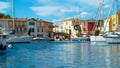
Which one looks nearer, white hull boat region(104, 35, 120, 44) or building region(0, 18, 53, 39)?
white hull boat region(104, 35, 120, 44)

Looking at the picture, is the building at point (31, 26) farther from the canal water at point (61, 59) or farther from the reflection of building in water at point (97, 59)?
A: the reflection of building in water at point (97, 59)

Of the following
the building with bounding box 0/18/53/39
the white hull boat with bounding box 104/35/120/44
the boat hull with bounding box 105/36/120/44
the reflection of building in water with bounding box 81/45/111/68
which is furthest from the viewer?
the building with bounding box 0/18/53/39

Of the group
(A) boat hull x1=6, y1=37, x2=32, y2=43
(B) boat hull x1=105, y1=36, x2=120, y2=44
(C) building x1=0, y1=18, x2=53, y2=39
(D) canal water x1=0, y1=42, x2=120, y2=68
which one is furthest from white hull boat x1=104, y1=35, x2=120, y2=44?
(C) building x1=0, y1=18, x2=53, y2=39

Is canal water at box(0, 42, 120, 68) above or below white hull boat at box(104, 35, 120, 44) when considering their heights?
below

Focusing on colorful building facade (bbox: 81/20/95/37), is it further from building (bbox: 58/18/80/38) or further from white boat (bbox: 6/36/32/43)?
white boat (bbox: 6/36/32/43)

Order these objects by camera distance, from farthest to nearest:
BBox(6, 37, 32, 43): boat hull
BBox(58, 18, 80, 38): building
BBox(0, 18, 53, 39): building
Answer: BBox(58, 18, 80, 38): building
BBox(0, 18, 53, 39): building
BBox(6, 37, 32, 43): boat hull

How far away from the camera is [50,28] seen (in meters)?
155

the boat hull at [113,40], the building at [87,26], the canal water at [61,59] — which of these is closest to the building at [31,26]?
the building at [87,26]

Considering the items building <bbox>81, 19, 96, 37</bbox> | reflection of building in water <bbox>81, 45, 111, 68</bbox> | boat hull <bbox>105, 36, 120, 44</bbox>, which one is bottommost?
reflection of building in water <bbox>81, 45, 111, 68</bbox>

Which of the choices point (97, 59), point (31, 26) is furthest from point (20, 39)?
point (97, 59)

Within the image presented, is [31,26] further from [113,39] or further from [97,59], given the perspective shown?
[97,59]

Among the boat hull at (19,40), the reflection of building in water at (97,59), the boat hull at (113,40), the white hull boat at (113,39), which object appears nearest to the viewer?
the reflection of building in water at (97,59)

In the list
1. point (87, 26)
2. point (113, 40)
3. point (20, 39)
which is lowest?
point (113, 40)

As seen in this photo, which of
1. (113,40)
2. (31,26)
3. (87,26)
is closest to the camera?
(113,40)
